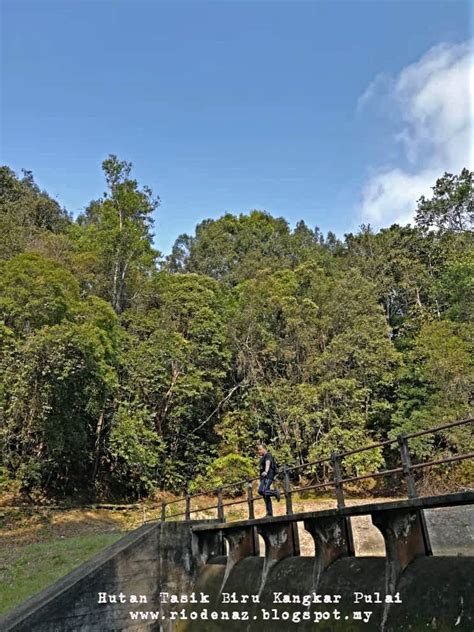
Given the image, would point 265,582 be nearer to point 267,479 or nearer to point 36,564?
point 267,479

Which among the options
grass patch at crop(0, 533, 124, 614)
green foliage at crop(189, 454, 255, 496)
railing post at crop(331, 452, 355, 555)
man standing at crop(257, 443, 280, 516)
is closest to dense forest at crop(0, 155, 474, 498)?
green foliage at crop(189, 454, 255, 496)

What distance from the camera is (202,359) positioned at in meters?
24.8

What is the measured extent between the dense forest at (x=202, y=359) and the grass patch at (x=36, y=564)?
538 cm

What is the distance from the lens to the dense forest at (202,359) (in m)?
18.5

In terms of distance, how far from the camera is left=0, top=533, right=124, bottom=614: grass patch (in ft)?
32.6

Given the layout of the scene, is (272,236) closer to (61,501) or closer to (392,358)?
(392,358)

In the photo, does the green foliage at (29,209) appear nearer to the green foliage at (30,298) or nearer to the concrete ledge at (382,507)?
the green foliage at (30,298)

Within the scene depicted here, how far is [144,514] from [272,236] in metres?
28.8

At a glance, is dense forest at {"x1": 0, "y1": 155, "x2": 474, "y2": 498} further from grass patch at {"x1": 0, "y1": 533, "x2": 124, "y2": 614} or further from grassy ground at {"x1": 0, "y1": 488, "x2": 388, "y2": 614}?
grass patch at {"x1": 0, "y1": 533, "x2": 124, "y2": 614}

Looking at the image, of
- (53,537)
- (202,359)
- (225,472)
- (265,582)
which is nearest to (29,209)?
(202,359)

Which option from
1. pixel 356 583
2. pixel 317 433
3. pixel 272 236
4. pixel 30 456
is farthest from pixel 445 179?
pixel 356 583

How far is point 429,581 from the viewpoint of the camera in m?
5.40

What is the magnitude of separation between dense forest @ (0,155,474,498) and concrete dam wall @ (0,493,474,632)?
9.96 meters

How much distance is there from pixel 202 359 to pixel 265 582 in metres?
17.1
